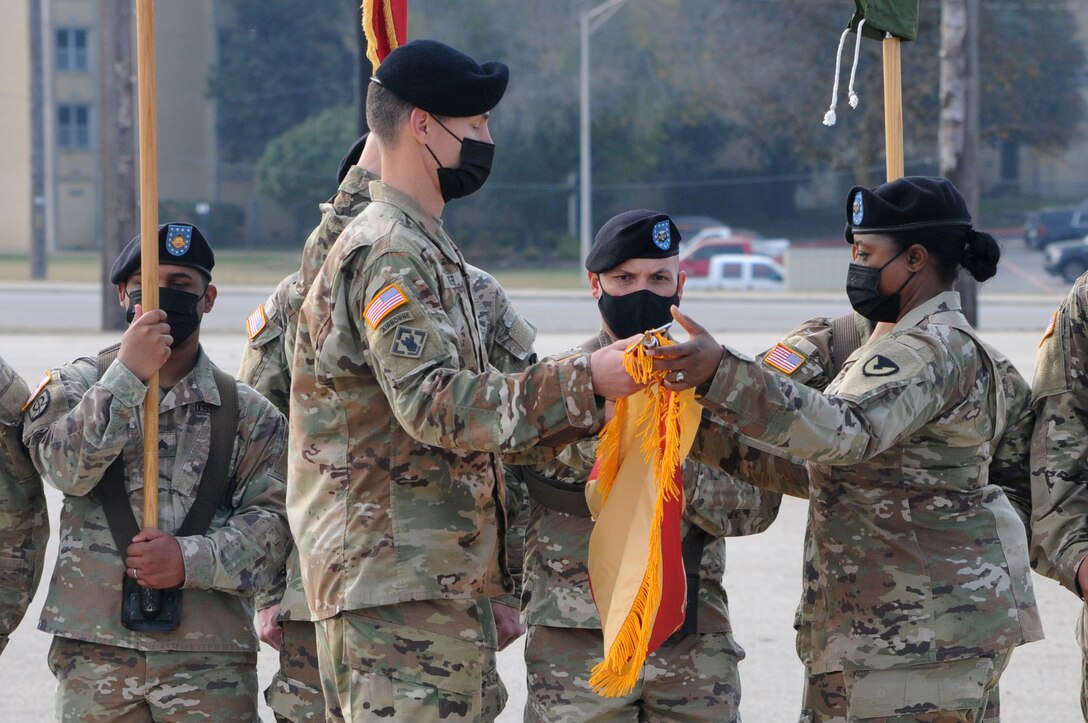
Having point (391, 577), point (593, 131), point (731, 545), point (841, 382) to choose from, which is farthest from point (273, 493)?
point (593, 131)

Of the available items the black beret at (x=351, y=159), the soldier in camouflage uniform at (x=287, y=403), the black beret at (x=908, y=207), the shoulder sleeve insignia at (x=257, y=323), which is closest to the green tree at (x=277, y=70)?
the black beret at (x=351, y=159)

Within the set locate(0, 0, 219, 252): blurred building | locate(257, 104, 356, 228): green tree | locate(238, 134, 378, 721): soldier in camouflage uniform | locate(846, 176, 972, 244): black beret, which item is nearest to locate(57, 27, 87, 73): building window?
locate(0, 0, 219, 252): blurred building

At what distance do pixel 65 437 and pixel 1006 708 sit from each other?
3.98 m

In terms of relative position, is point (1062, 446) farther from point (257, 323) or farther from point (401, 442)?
point (257, 323)

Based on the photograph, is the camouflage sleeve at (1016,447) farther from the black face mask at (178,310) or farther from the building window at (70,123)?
the building window at (70,123)

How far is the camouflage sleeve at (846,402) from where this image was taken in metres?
3.04

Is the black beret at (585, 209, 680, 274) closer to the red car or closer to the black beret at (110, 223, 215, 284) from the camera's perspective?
the black beret at (110, 223, 215, 284)

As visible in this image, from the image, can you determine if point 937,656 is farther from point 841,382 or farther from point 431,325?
point 431,325

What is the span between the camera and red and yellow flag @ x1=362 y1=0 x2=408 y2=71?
177 inches

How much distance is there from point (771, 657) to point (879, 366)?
3.52 metres

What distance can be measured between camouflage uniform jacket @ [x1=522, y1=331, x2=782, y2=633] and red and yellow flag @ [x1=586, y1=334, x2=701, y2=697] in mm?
543

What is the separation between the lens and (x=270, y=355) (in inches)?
182

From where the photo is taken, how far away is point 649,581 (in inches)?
123

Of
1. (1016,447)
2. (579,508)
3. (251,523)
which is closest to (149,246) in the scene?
(251,523)
